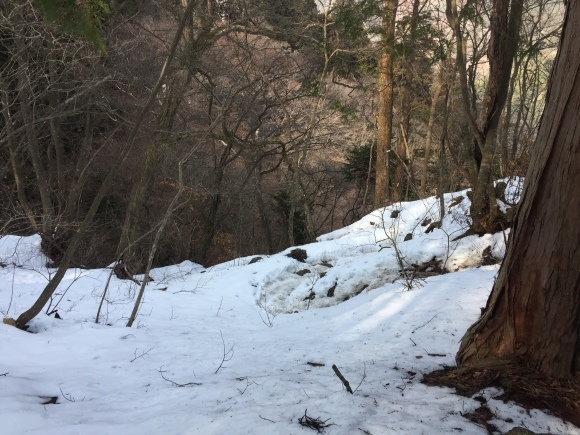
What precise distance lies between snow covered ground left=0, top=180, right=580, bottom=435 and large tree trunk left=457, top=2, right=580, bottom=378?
0.38 m

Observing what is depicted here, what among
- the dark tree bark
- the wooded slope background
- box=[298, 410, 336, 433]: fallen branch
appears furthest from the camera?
the wooded slope background

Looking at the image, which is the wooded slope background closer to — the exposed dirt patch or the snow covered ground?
the snow covered ground

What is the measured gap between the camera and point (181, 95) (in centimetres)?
1074

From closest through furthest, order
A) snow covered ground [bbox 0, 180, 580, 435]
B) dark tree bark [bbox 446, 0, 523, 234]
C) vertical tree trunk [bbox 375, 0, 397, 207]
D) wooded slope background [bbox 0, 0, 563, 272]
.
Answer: snow covered ground [bbox 0, 180, 580, 435] → dark tree bark [bbox 446, 0, 523, 234] → wooded slope background [bbox 0, 0, 563, 272] → vertical tree trunk [bbox 375, 0, 397, 207]

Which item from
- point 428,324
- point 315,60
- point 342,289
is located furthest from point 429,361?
point 315,60

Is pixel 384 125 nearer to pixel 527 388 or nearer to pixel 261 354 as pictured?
pixel 261 354

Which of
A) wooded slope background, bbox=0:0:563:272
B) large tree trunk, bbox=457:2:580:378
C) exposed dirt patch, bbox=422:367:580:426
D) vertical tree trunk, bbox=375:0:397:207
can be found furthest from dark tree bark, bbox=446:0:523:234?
vertical tree trunk, bbox=375:0:397:207

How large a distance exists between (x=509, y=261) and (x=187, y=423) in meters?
2.12

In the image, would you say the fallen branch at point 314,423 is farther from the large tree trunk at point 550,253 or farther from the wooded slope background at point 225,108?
the wooded slope background at point 225,108

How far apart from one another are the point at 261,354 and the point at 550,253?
2594mm

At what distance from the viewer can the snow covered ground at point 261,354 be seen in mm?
2346

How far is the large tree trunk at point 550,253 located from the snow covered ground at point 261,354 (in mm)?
382

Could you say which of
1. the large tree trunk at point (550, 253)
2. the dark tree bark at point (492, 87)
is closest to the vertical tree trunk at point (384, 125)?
the dark tree bark at point (492, 87)

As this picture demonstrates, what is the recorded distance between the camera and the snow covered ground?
235 cm
